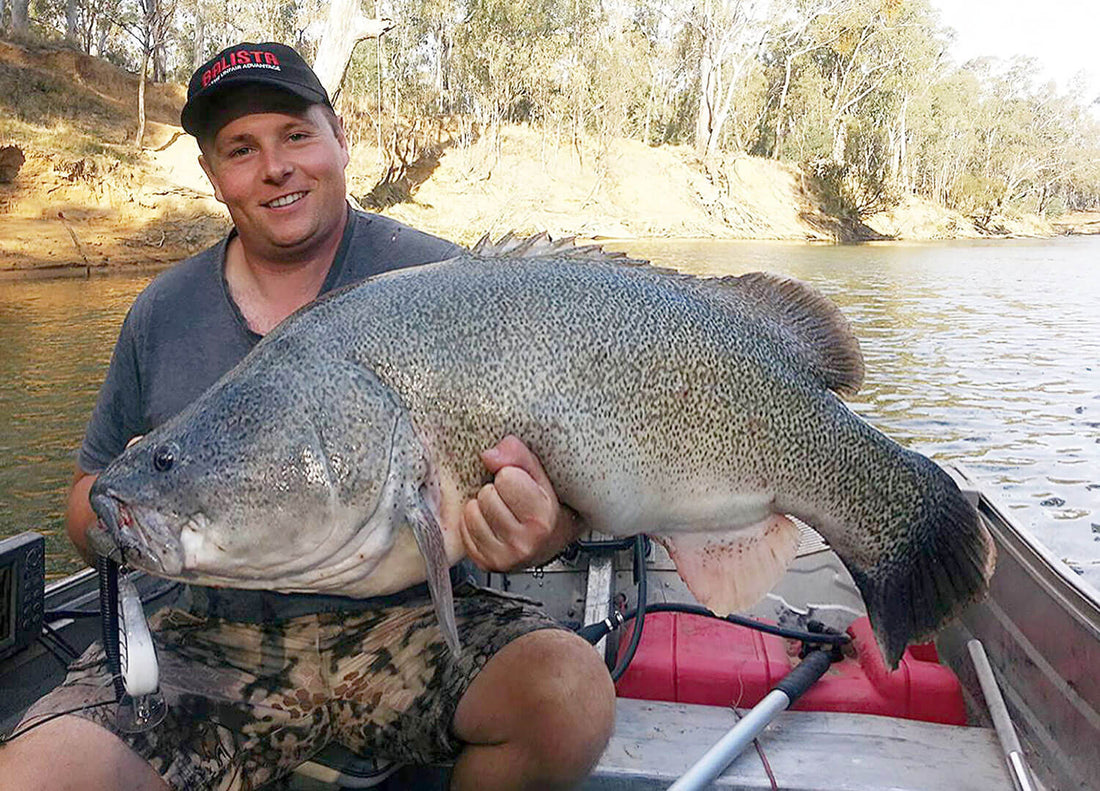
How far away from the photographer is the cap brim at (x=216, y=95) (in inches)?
101

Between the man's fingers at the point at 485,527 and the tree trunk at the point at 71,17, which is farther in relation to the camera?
the tree trunk at the point at 71,17

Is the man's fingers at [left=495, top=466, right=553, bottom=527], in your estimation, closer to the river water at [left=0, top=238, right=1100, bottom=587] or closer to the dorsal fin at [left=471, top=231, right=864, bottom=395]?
the dorsal fin at [left=471, top=231, right=864, bottom=395]

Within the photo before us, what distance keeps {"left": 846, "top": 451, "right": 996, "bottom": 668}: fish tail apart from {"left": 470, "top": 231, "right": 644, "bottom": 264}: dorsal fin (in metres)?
0.88

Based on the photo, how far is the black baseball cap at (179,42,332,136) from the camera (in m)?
2.56

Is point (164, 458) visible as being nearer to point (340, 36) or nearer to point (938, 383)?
point (938, 383)

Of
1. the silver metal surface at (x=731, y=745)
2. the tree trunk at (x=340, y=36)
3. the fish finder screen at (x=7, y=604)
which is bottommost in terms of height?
the silver metal surface at (x=731, y=745)

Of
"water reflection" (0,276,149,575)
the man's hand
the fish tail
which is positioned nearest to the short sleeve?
the man's hand

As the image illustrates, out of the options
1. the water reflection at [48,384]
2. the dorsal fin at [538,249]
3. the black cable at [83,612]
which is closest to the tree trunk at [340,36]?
the water reflection at [48,384]

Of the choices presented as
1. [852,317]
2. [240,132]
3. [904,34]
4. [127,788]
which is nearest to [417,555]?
[127,788]

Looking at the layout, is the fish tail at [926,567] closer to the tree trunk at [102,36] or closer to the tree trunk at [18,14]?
the tree trunk at [18,14]

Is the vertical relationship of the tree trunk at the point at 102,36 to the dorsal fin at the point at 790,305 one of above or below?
above

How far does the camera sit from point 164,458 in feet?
6.17

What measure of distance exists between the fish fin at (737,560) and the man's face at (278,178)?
4.35 feet

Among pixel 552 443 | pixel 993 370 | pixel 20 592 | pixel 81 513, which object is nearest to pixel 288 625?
pixel 81 513
